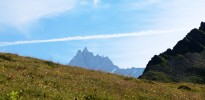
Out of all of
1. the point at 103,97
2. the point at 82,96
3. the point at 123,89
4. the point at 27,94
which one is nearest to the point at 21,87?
the point at 27,94

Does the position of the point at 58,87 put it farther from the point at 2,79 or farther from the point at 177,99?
the point at 177,99

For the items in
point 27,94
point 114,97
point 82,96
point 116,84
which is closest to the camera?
point 27,94

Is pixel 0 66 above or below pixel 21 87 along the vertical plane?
above

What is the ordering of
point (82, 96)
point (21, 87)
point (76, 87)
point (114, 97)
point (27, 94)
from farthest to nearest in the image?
point (76, 87)
point (114, 97)
point (82, 96)
point (21, 87)
point (27, 94)

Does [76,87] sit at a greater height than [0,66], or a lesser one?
lesser

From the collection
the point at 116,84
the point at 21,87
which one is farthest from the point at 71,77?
the point at 21,87

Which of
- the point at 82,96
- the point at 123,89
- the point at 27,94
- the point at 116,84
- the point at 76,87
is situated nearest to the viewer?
the point at 27,94

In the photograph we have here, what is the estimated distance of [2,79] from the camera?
21.6 metres

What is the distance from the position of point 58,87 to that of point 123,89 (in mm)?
5372

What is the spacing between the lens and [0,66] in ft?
95.1

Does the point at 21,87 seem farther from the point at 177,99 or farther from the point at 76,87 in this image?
the point at 177,99

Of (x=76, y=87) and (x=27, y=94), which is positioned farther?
(x=76, y=87)

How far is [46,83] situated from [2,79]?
2.99 metres

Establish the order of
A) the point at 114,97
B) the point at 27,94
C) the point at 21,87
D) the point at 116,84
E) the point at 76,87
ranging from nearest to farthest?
1. the point at 27,94
2. the point at 21,87
3. the point at 114,97
4. the point at 76,87
5. the point at 116,84
